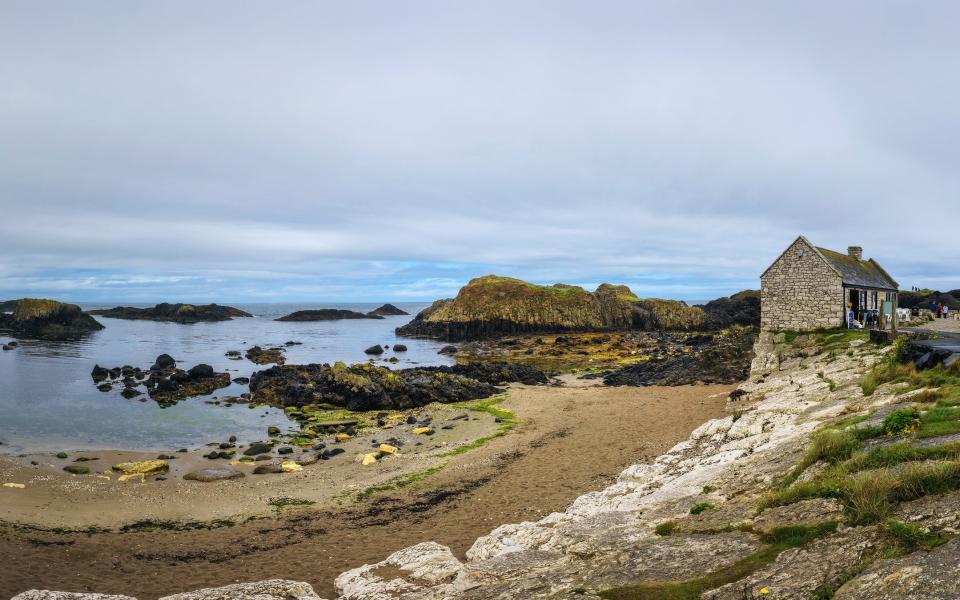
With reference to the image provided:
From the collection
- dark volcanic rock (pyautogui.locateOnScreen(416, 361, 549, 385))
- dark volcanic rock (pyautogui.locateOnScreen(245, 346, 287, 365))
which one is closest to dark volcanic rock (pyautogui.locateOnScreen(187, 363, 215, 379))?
dark volcanic rock (pyautogui.locateOnScreen(245, 346, 287, 365))

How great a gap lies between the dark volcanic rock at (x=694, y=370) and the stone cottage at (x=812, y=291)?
468 cm

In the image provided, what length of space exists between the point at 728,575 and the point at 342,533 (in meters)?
11.6

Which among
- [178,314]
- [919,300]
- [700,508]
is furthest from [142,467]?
[178,314]

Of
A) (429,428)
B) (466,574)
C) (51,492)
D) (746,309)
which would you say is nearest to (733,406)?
(429,428)

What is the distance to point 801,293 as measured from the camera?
1486 inches

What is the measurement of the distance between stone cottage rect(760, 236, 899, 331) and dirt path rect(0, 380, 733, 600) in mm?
18247

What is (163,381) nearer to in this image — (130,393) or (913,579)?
(130,393)

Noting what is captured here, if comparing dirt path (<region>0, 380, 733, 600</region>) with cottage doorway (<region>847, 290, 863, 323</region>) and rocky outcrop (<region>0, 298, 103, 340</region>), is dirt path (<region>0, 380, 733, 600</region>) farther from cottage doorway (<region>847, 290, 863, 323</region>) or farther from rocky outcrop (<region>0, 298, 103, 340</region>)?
rocky outcrop (<region>0, 298, 103, 340</region>)

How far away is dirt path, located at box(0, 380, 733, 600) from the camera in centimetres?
1288

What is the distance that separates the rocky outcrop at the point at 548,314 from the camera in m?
97.8

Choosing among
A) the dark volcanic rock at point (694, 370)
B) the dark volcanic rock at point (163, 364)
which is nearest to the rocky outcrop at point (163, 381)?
the dark volcanic rock at point (163, 364)

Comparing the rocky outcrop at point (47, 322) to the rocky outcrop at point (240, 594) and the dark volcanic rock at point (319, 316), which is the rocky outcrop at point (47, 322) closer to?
the dark volcanic rock at point (319, 316)

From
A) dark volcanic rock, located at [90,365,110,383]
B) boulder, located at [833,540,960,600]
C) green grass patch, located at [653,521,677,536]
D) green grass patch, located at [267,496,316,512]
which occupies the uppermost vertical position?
boulder, located at [833,540,960,600]

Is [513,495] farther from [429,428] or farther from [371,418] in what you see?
[371,418]
